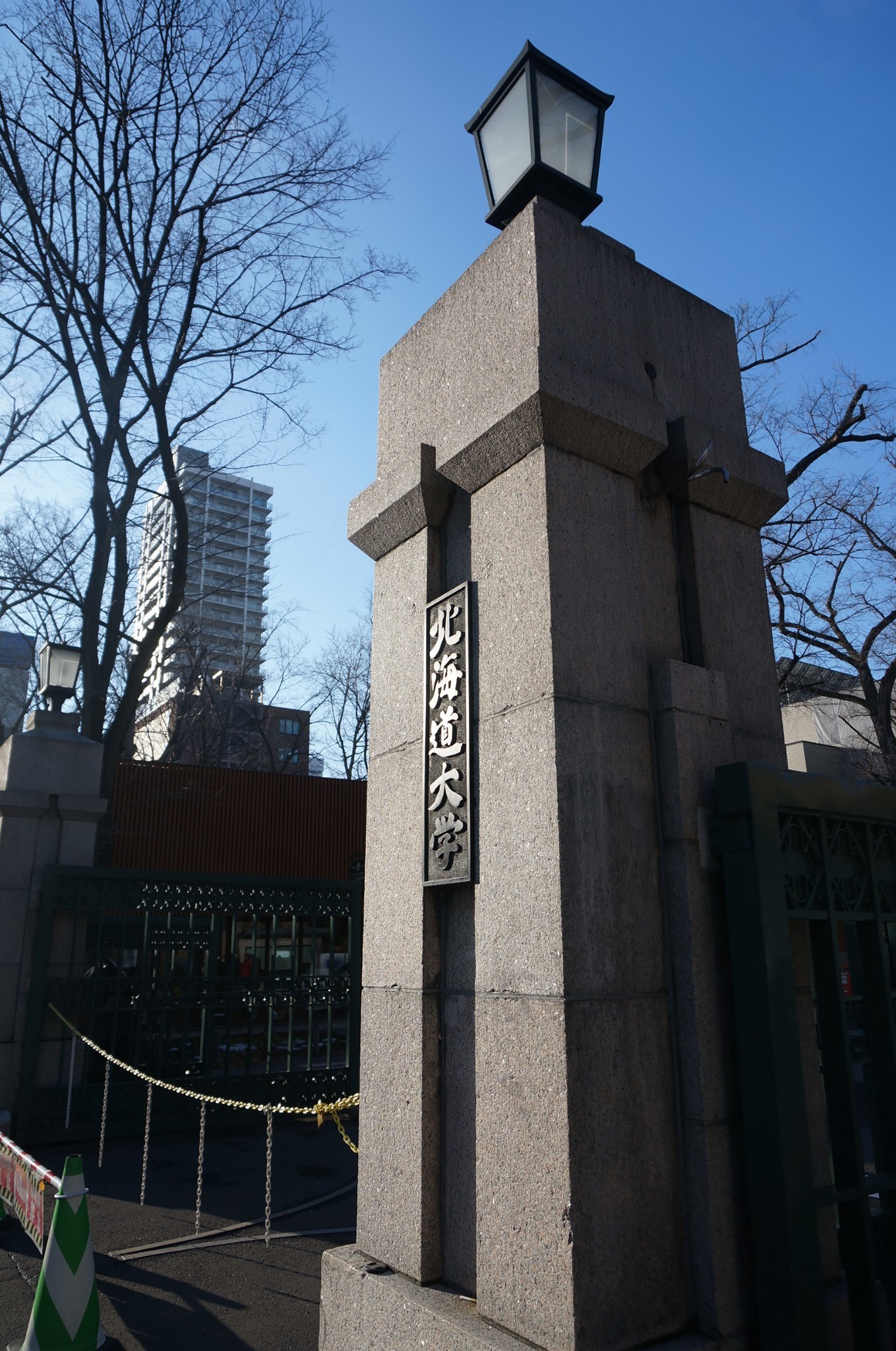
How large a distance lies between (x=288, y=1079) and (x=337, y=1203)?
3275mm

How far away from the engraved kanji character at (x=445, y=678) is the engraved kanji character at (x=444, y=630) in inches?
2.1

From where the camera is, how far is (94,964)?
8844 mm

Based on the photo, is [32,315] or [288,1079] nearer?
[288,1079]

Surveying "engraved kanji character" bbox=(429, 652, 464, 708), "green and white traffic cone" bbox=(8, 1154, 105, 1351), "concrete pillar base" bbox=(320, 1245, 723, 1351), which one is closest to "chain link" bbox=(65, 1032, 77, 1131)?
"green and white traffic cone" bbox=(8, 1154, 105, 1351)

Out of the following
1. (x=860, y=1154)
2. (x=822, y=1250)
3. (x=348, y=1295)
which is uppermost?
(x=860, y=1154)

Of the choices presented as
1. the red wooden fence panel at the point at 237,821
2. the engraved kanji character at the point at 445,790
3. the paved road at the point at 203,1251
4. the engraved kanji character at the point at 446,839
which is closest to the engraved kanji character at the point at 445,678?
the engraved kanji character at the point at 445,790

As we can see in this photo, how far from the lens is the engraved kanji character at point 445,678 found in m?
3.63

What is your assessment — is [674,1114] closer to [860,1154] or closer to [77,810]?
[860,1154]

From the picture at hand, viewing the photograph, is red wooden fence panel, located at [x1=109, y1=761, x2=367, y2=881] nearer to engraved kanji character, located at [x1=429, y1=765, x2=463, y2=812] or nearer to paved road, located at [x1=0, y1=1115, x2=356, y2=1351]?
paved road, located at [x1=0, y1=1115, x2=356, y2=1351]

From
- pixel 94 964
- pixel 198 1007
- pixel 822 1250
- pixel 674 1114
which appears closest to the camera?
pixel 674 1114

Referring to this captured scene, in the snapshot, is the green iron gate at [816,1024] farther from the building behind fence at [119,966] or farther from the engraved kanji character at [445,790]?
the building behind fence at [119,966]

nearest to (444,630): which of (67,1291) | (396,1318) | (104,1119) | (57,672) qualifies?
(396,1318)

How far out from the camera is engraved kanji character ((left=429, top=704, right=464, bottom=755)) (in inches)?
140

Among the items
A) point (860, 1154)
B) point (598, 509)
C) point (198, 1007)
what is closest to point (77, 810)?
point (198, 1007)
